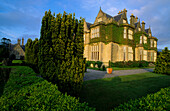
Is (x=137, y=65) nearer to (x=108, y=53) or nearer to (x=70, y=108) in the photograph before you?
(x=108, y=53)

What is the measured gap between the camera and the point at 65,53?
203 inches

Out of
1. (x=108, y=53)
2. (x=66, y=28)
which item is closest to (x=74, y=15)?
(x=66, y=28)

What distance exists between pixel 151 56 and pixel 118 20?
17.4 metres

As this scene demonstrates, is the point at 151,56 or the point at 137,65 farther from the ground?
the point at 151,56

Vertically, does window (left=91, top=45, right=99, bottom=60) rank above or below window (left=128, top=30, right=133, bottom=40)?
below

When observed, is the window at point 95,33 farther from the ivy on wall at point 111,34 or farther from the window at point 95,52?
the window at point 95,52

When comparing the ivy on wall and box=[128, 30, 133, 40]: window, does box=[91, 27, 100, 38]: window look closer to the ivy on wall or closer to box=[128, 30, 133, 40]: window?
Answer: the ivy on wall

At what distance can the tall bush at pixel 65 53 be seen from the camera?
4.89 m

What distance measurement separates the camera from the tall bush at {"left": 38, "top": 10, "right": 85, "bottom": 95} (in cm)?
489

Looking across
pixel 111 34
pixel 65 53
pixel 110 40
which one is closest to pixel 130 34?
pixel 111 34

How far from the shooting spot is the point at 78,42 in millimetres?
5359

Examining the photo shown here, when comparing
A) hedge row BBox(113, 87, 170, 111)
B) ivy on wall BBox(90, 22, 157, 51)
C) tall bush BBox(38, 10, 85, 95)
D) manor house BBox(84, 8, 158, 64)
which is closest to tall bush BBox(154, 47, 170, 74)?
manor house BBox(84, 8, 158, 64)

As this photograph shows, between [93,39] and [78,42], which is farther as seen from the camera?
[93,39]

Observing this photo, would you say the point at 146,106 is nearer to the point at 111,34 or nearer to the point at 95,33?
the point at 111,34
